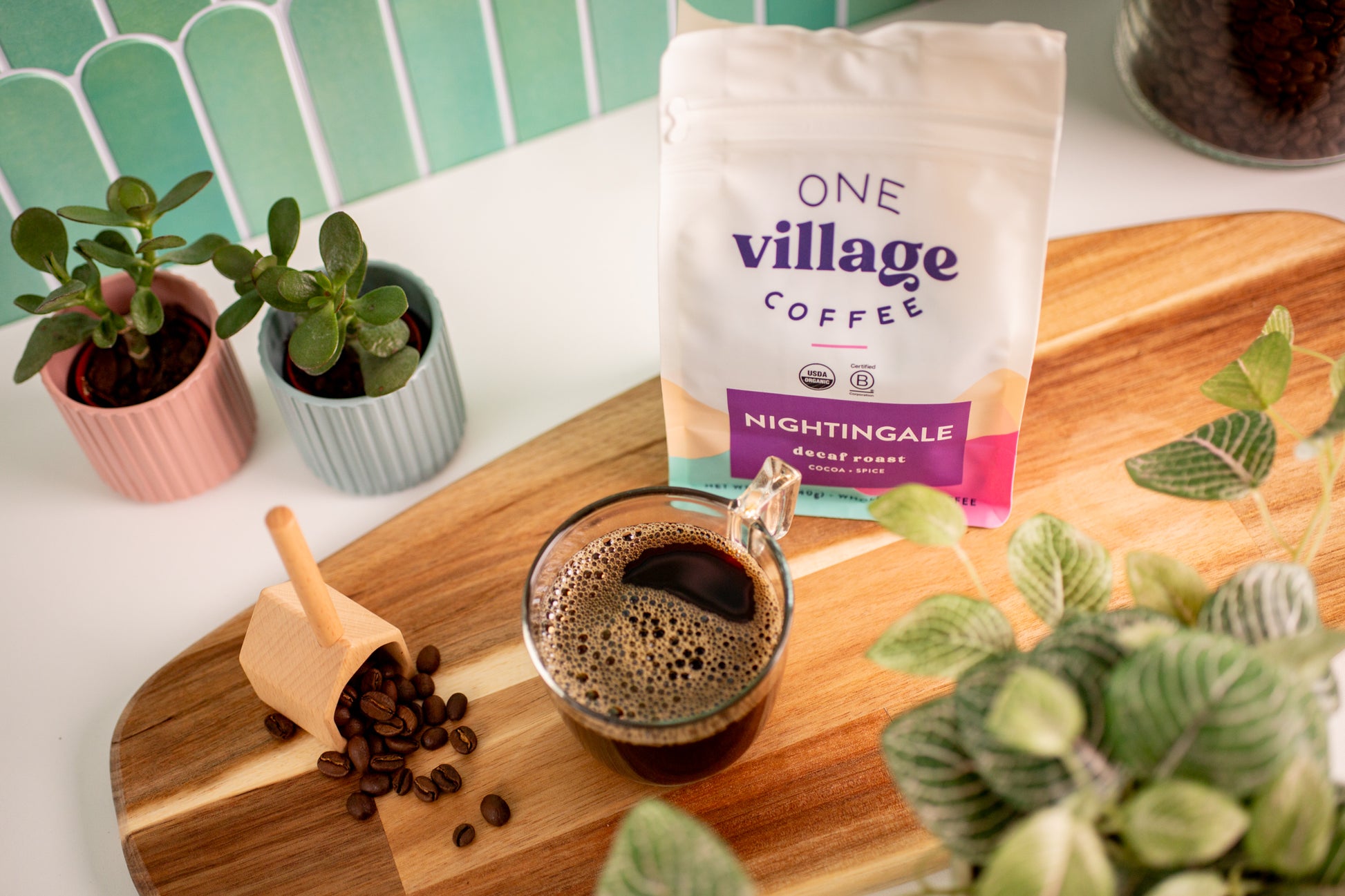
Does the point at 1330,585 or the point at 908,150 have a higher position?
the point at 908,150

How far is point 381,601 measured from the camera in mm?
892

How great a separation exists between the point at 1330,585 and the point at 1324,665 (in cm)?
42

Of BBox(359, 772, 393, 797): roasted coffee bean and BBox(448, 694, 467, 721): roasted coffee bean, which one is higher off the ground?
BBox(448, 694, 467, 721): roasted coffee bean

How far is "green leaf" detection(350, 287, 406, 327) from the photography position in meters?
0.81

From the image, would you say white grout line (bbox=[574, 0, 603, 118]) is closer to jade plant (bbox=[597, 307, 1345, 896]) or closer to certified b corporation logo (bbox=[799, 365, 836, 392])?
certified b corporation logo (bbox=[799, 365, 836, 392])

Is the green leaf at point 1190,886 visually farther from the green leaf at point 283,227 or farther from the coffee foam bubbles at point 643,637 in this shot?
the green leaf at point 283,227

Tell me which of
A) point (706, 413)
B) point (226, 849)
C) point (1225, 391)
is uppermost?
point (1225, 391)

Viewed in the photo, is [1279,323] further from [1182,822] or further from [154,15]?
[154,15]

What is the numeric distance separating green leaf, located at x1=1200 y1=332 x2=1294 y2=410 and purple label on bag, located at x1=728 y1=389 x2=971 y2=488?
20 centimetres

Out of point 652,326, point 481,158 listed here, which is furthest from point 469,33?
point 652,326

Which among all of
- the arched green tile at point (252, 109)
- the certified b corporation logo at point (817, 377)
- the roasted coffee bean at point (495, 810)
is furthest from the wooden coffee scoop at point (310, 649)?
the arched green tile at point (252, 109)

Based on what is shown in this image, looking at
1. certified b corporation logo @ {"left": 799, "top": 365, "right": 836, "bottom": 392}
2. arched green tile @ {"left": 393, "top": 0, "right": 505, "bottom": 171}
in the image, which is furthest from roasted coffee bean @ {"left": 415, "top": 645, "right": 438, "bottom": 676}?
arched green tile @ {"left": 393, "top": 0, "right": 505, "bottom": 171}

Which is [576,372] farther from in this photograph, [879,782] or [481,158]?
[879,782]

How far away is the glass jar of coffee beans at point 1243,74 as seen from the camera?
952 mm
